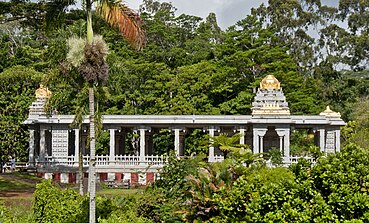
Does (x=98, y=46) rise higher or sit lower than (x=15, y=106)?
higher

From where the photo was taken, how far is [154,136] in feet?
132

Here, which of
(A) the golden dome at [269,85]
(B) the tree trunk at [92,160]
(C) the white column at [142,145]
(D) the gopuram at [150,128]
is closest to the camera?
(B) the tree trunk at [92,160]

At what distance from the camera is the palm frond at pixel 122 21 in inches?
424

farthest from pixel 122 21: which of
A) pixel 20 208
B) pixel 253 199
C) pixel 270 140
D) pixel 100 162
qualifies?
pixel 270 140

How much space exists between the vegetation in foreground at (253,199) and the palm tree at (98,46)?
134 cm

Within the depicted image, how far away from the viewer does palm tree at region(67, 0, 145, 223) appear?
10.3 metres

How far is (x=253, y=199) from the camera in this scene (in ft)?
32.6

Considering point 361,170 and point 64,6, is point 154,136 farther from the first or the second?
point 361,170

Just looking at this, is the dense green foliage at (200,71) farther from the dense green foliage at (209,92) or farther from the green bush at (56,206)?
the green bush at (56,206)

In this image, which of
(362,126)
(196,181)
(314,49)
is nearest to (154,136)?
(362,126)

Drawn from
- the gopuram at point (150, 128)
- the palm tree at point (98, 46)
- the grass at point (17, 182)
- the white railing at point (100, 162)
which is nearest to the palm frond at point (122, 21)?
the palm tree at point (98, 46)

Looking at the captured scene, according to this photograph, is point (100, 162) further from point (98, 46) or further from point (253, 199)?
point (253, 199)

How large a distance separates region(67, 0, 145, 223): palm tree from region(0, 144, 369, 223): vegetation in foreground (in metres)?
1.34

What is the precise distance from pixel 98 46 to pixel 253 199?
376 cm
